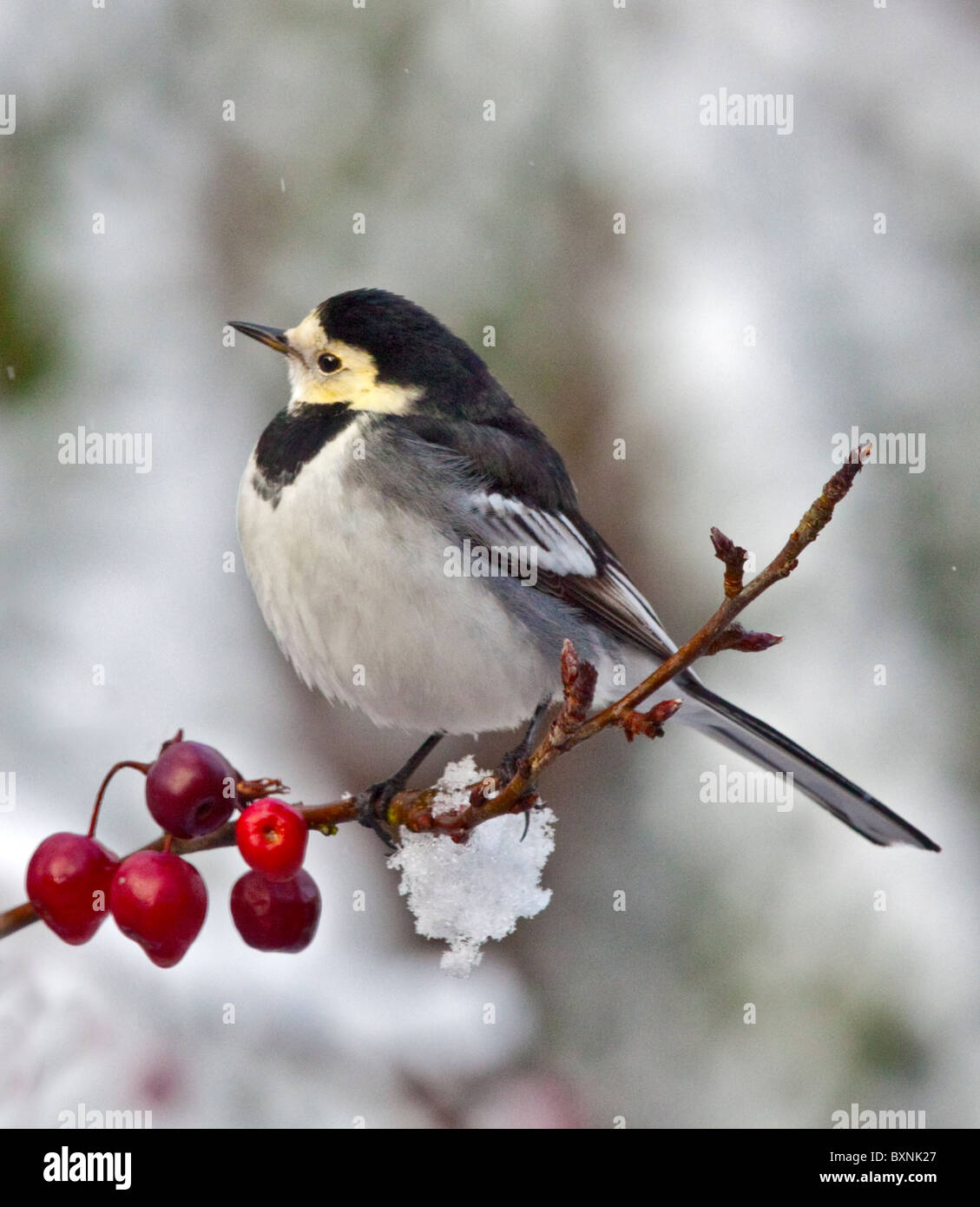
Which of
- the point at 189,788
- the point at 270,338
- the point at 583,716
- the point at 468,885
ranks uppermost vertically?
the point at 270,338

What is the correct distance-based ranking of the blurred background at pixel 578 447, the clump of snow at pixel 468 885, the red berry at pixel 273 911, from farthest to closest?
1. the blurred background at pixel 578 447
2. the clump of snow at pixel 468 885
3. the red berry at pixel 273 911

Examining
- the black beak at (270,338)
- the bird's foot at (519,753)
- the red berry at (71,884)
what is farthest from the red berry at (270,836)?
the black beak at (270,338)

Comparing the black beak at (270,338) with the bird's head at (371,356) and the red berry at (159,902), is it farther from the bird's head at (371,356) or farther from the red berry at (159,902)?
the red berry at (159,902)

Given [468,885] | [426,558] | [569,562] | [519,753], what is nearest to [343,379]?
[426,558]

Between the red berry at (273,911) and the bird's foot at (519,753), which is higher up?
the bird's foot at (519,753)

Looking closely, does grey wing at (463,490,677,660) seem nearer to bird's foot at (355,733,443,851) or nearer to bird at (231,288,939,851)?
bird at (231,288,939,851)

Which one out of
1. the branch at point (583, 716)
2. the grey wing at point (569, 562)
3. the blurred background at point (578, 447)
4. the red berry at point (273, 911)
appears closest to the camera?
the branch at point (583, 716)

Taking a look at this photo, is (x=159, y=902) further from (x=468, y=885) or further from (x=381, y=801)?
(x=381, y=801)
